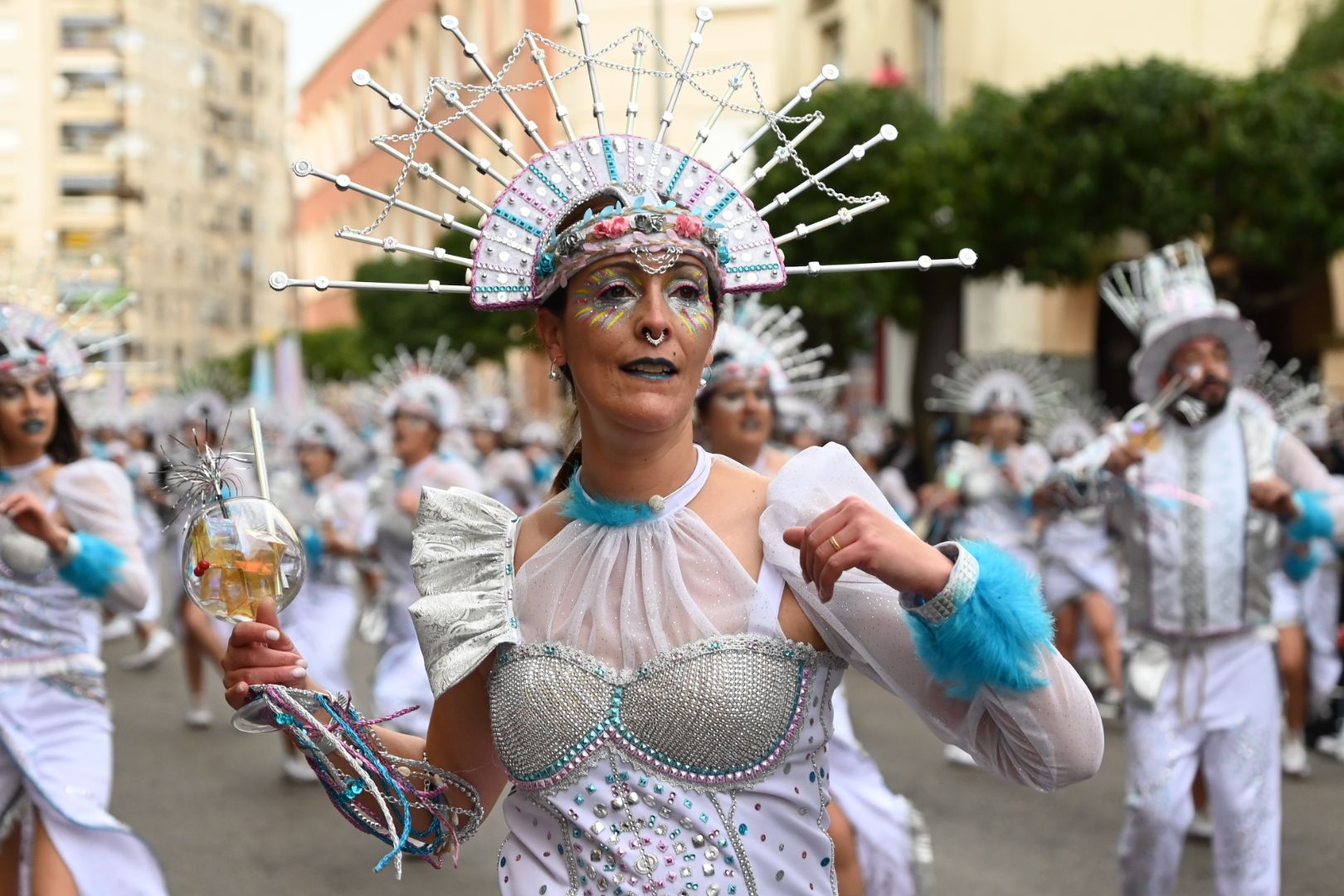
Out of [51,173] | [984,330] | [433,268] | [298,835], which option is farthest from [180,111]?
[298,835]

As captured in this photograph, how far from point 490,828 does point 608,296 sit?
553cm

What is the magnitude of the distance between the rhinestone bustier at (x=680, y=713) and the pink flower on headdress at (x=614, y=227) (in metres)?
0.66

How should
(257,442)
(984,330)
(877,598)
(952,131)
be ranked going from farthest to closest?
(984,330) < (952,131) < (257,442) < (877,598)

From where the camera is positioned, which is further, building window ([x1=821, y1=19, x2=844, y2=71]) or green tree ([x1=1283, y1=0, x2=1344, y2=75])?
building window ([x1=821, y1=19, x2=844, y2=71])

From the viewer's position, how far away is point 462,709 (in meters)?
3.00

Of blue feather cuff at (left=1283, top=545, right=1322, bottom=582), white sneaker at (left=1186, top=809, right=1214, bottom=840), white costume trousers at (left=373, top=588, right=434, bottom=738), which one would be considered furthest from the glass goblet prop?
blue feather cuff at (left=1283, top=545, right=1322, bottom=582)

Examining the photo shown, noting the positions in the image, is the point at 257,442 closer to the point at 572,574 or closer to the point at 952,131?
the point at 572,574

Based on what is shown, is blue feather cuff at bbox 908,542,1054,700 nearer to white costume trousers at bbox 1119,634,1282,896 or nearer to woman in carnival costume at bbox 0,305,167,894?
woman in carnival costume at bbox 0,305,167,894

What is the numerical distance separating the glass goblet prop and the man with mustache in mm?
3533

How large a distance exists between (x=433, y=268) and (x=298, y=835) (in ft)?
78.2

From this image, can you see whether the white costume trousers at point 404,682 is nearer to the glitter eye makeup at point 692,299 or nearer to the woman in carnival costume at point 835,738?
the woman in carnival costume at point 835,738

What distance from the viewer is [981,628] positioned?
2432 mm

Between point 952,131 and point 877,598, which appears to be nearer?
point 877,598

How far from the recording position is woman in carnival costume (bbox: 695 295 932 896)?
5234 millimetres
